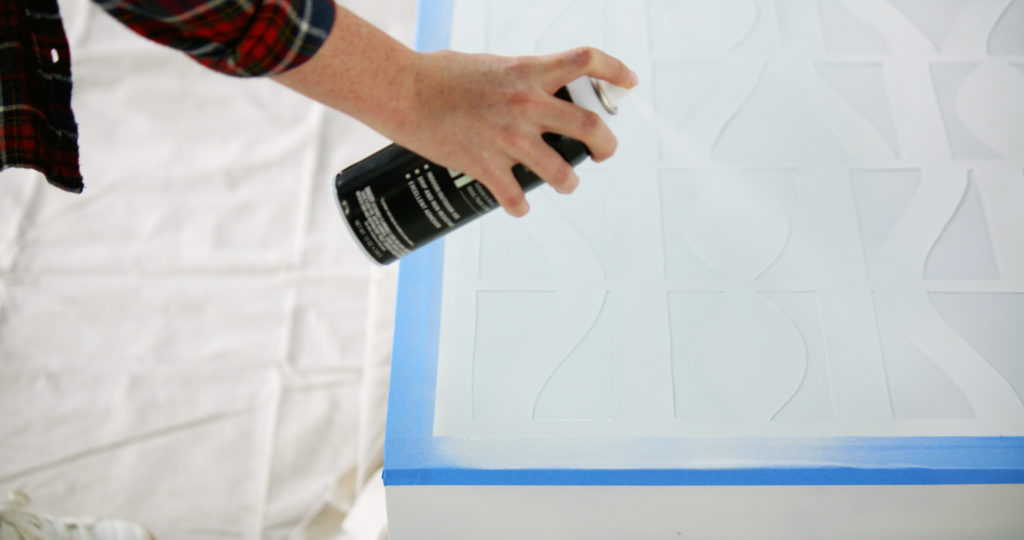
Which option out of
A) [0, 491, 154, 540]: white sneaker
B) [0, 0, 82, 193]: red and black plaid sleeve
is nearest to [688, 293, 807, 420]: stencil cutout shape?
[0, 0, 82, 193]: red and black plaid sleeve

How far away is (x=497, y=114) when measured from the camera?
0.57 meters

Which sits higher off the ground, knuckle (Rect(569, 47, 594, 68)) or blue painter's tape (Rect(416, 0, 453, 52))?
blue painter's tape (Rect(416, 0, 453, 52))

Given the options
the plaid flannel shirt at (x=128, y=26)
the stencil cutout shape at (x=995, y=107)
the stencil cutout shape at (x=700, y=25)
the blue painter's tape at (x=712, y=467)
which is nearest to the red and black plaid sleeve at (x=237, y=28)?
the plaid flannel shirt at (x=128, y=26)

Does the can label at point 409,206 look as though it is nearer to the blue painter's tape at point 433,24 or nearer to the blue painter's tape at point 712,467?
the blue painter's tape at point 712,467

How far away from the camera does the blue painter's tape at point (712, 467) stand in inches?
29.7

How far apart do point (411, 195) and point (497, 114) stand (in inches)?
4.8

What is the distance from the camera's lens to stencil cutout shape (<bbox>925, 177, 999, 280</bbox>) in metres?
0.88

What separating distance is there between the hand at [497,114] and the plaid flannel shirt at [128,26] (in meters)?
0.09

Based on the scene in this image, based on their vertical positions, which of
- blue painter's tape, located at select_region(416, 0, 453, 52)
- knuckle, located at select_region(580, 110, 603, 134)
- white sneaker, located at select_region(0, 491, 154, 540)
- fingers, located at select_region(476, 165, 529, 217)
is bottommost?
white sneaker, located at select_region(0, 491, 154, 540)

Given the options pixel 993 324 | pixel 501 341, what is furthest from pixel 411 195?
pixel 993 324

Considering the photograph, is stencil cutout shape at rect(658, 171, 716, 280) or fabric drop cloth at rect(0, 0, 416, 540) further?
fabric drop cloth at rect(0, 0, 416, 540)

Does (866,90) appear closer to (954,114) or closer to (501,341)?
(954,114)

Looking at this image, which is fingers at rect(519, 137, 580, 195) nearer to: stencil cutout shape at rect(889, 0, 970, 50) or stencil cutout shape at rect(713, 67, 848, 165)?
stencil cutout shape at rect(713, 67, 848, 165)

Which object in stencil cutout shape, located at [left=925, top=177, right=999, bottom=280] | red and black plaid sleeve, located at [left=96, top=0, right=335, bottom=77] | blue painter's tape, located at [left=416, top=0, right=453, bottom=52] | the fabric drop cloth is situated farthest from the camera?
Answer: the fabric drop cloth
